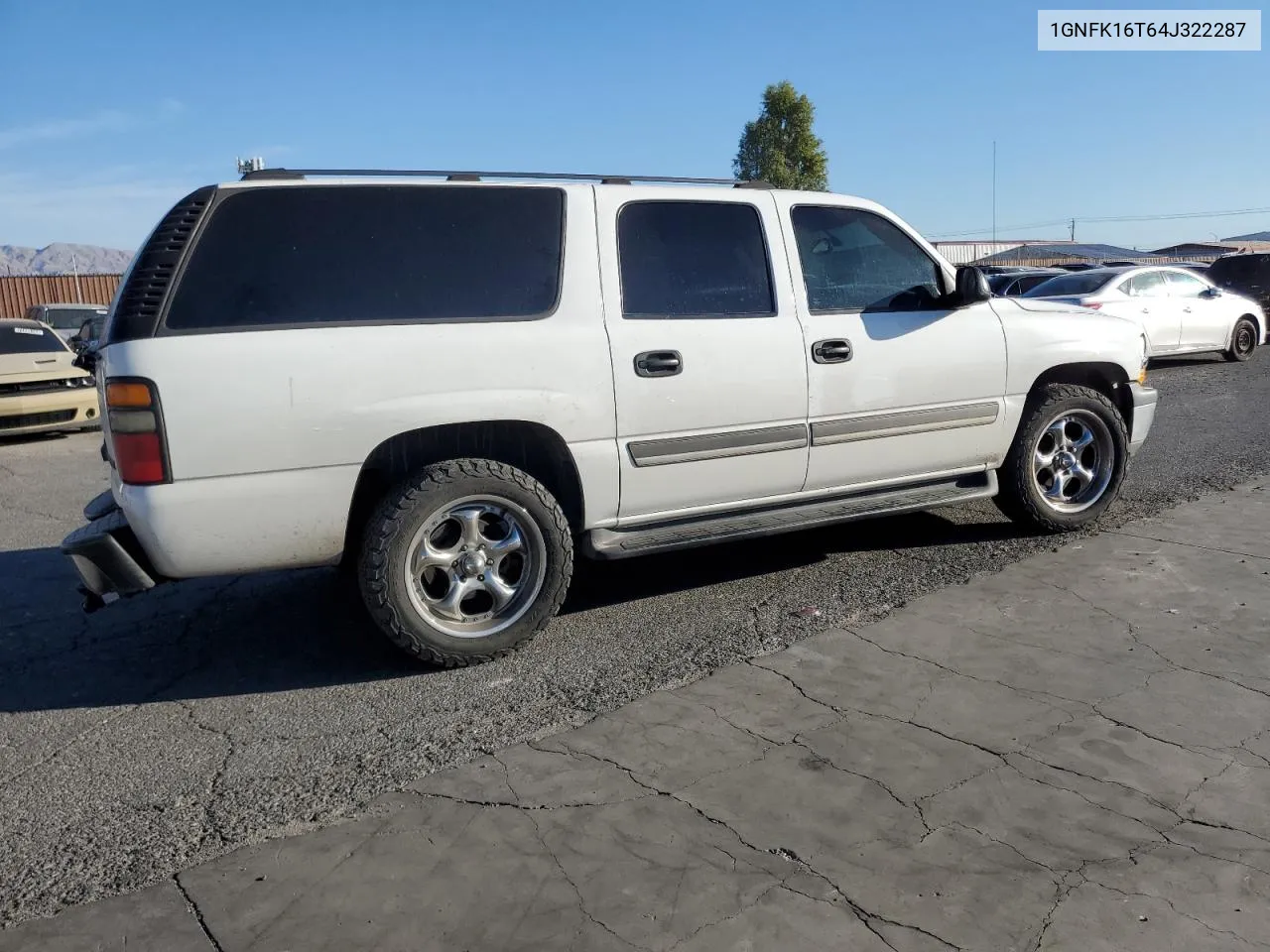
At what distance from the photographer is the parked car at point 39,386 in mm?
11703

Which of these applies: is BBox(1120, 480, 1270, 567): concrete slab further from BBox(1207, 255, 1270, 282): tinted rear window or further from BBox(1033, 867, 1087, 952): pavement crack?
BBox(1207, 255, 1270, 282): tinted rear window

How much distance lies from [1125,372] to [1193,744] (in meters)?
3.17

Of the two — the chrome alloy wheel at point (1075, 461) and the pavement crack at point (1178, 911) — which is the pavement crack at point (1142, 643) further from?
the pavement crack at point (1178, 911)

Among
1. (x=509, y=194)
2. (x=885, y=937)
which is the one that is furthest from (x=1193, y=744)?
(x=509, y=194)

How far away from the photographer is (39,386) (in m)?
12.0

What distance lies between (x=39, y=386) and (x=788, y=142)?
32854 millimetres

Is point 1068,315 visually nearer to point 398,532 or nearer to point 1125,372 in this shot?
point 1125,372

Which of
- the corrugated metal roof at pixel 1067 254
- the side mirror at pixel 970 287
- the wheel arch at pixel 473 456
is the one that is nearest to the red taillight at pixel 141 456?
the wheel arch at pixel 473 456

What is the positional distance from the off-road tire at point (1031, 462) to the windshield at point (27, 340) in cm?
1102

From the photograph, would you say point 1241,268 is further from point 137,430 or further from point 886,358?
point 137,430

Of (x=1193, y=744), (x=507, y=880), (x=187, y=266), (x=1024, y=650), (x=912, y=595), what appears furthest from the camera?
(x=912, y=595)

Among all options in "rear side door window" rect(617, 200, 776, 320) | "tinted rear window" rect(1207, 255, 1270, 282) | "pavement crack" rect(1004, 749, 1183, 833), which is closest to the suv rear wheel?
"rear side door window" rect(617, 200, 776, 320)

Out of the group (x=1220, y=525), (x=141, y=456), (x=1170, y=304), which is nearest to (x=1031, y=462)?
(x=1220, y=525)

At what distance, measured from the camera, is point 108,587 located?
3965 millimetres
